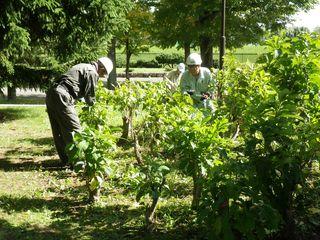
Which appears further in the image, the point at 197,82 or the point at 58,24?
the point at 58,24

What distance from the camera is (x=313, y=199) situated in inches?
209

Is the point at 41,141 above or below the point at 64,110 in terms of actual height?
below

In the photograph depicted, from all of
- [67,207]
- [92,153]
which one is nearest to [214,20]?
[67,207]

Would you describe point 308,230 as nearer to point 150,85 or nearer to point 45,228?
point 45,228

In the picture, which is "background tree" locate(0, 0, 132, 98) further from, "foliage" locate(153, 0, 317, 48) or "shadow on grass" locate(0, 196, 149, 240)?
"foliage" locate(153, 0, 317, 48)

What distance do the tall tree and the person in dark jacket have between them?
11.6 metres

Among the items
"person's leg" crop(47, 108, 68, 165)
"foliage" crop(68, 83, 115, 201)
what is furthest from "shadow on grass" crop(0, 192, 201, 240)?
"person's leg" crop(47, 108, 68, 165)

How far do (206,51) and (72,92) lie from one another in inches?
523

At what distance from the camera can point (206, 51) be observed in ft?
63.8

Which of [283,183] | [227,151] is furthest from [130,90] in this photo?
[283,183]

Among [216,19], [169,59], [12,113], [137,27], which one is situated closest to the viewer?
[12,113]

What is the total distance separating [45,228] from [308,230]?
8.54 feet

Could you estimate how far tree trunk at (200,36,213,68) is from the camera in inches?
758

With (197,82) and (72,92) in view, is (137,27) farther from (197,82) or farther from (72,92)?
(72,92)
